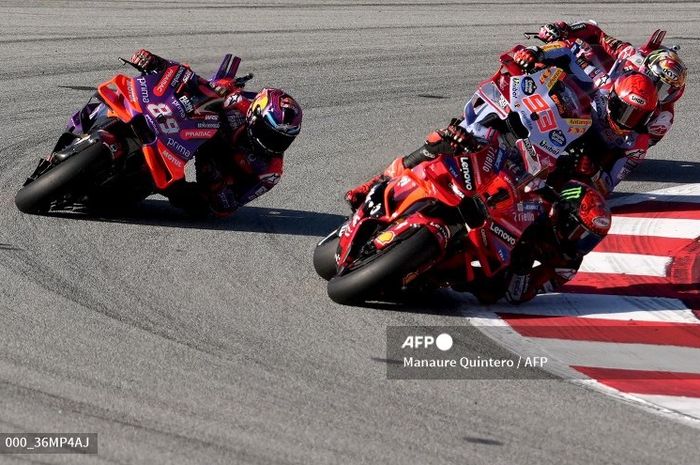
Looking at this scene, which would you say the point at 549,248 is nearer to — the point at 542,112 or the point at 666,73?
the point at 542,112

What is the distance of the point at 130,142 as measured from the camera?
944 centimetres

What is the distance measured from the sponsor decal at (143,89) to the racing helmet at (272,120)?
2.62 ft

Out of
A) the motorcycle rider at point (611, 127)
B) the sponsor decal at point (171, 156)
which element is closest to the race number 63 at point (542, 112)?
the motorcycle rider at point (611, 127)

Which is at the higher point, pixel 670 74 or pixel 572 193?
pixel 572 193

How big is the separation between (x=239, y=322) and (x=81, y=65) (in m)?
8.48

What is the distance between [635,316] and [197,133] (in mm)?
3567

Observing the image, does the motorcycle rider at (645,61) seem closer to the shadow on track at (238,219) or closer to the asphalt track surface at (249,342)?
the asphalt track surface at (249,342)

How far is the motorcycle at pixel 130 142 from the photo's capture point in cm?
920

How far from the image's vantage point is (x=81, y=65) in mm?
15273

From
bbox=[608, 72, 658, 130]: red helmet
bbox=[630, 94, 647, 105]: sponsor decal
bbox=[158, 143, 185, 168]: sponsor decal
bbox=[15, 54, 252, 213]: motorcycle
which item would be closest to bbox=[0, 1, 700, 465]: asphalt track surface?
bbox=[15, 54, 252, 213]: motorcycle

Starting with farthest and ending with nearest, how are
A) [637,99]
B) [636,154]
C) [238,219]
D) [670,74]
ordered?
[670,74], [636,154], [637,99], [238,219]

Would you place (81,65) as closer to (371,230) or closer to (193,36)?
(193,36)

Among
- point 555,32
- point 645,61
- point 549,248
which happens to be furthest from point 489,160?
point 555,32

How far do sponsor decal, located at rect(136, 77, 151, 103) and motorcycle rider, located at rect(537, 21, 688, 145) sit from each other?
15.1 ft
